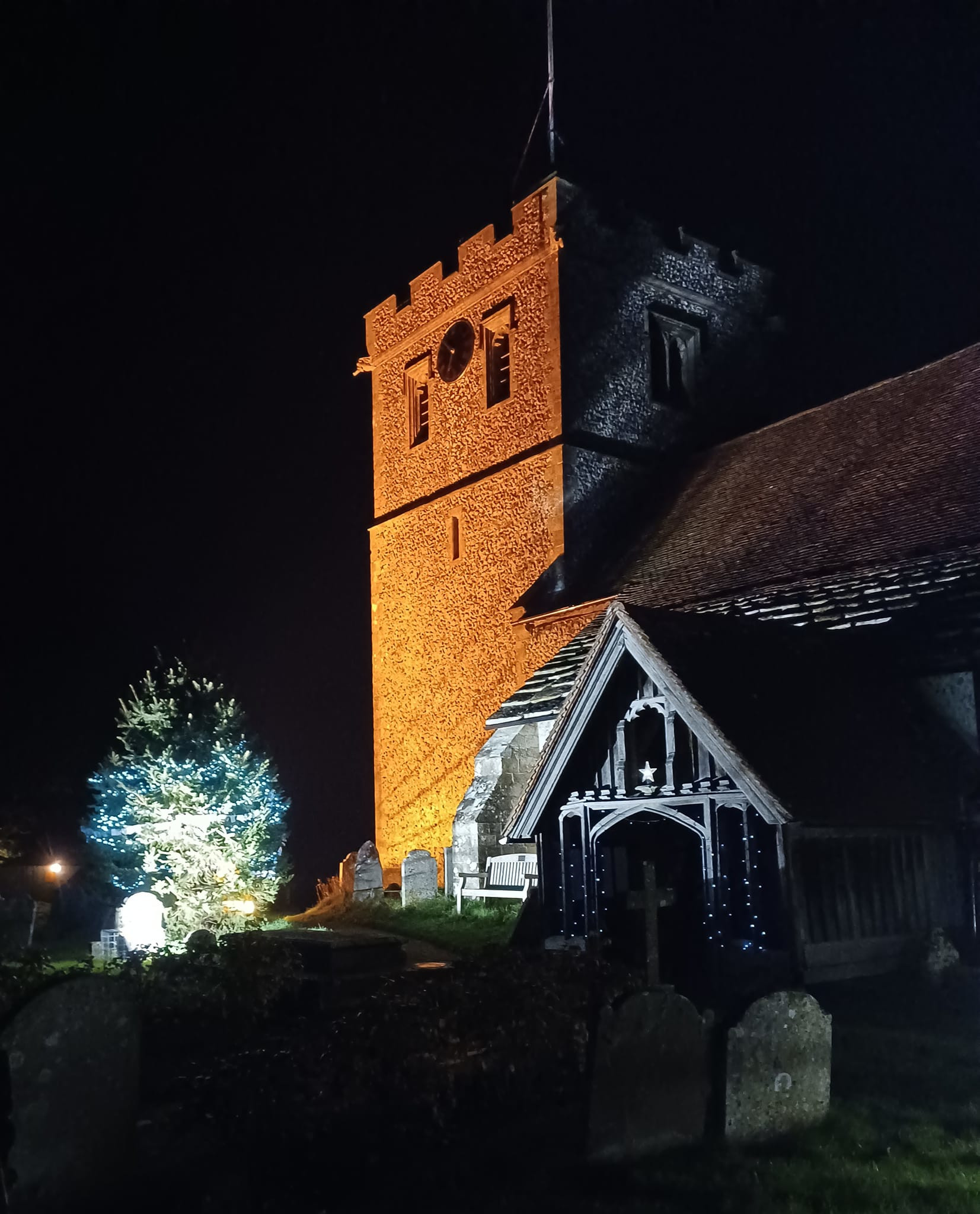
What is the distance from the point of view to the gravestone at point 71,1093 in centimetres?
551

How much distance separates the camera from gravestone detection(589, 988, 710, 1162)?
5785mm

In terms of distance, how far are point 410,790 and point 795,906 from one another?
47.6ft

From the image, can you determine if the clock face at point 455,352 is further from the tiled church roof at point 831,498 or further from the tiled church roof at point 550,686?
the tiled church roof at point 550,686

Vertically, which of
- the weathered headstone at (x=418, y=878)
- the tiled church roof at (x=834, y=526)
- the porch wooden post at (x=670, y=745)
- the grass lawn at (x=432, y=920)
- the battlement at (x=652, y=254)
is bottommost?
the grass lawn at (x=432, y=920)

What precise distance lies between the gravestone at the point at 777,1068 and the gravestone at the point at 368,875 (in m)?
14.2

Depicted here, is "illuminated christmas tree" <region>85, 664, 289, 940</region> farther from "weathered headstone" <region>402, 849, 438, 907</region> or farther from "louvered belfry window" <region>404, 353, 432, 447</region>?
"louvered belfry window" <region>404, 353, 432, 447</region>

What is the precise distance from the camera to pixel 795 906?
8.99 meters

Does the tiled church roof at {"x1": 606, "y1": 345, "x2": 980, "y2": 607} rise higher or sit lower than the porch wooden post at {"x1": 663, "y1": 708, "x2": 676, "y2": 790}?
higher

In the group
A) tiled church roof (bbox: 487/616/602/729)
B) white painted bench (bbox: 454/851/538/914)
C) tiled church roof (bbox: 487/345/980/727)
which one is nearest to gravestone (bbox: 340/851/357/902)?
white painted bench (bbox: 454/851/538/914)

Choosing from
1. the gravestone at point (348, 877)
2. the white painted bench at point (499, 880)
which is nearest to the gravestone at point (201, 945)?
the white painted bench at point (499, 880)

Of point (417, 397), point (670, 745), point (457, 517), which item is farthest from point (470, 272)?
point (670, 745)

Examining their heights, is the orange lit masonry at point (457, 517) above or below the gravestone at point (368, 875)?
above

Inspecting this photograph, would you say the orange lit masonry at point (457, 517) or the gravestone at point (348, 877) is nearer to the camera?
the gravestone at point (348, 877)

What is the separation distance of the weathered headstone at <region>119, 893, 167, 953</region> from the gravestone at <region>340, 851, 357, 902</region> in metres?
4.33
